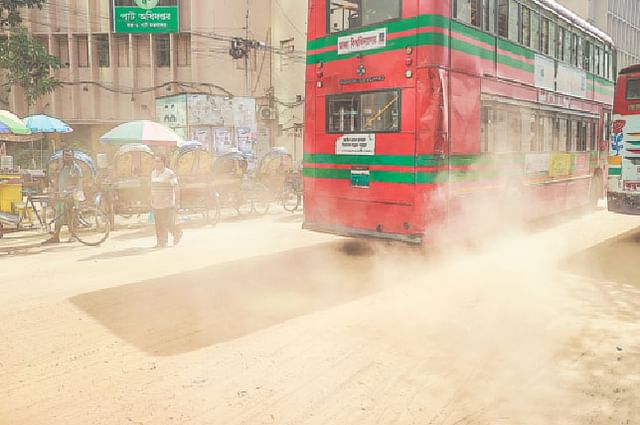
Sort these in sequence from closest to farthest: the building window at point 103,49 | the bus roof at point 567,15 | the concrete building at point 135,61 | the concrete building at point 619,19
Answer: the bus roof at point 567,15 < the concrete building at point 135,61 < the building window at point 103,49 < the concrete building at point 619,19

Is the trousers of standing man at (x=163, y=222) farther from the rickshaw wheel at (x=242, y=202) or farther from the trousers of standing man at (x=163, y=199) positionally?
the rickshaw wheel at (x=242, y=202)

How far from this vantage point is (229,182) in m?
16.1

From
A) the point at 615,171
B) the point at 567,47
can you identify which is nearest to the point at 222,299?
the point at 615,171

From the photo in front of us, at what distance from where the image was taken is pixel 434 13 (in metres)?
8.22

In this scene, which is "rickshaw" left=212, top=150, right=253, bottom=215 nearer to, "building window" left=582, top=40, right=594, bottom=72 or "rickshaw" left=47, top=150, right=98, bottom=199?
"rickshaw" left=47, top=150, right=98, bottom=199

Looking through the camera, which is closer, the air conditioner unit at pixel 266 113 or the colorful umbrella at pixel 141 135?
the colorful umbrella at pixel 141 135

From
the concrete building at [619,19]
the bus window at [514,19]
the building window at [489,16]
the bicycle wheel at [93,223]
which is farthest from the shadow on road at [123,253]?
the concrete building at [619,19]

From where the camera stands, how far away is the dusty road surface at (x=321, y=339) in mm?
4023

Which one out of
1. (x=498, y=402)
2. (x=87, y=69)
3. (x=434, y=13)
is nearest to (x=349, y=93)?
(x=434, y=13)

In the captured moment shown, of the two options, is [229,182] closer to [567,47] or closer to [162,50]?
[567,47]

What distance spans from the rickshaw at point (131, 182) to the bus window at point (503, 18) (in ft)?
30.8

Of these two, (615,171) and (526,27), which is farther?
(615,171)

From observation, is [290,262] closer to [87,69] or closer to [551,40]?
[551,40]

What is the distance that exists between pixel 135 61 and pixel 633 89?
104 ft
